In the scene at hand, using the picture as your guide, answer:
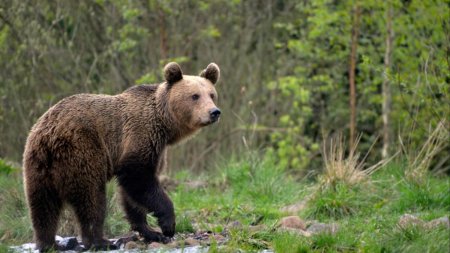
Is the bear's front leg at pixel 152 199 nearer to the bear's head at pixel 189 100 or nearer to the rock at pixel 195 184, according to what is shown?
the bear's head at pixel 189 100

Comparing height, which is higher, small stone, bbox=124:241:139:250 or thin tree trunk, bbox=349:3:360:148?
thin tree trunk, bbox=349:3:360:148

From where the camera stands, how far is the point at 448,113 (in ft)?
37.1

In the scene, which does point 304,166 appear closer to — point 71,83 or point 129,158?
point 71,83

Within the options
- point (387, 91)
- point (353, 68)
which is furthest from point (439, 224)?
point (387, 91)

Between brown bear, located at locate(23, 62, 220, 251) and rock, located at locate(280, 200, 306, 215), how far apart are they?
1852 mm

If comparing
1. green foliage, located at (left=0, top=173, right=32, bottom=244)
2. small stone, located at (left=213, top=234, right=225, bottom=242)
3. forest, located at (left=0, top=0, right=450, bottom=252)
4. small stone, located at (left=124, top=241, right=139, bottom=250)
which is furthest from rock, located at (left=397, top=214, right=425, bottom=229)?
green foliage, located at (left=0, top=173, right=32, bottom=244)

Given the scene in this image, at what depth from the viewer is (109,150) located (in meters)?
8.05

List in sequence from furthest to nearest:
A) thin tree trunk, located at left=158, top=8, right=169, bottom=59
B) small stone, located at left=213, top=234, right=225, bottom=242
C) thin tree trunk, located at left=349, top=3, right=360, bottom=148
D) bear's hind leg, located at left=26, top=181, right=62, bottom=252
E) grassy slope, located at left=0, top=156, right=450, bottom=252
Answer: thin tree trunk, located at left=158, top=8, right=169, bottom=59
thin tree trunk, located at left=349, top=3, right=360, bottom=148
small stone, located at left=213, top=234, right=225, bottom=242
bear's hind leg, located at left=26, top=181, right=62, bottom=252
grassy slope, located at left=0, top=156, right=450, bottom=252

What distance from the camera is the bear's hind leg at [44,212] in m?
7.52

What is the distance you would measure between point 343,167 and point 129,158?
3.23 metres

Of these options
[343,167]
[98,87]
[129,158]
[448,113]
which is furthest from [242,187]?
[98,87]

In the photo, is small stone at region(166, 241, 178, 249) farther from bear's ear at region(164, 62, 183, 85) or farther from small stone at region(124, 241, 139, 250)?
bear's ear at region(164, 62, 183, 85)

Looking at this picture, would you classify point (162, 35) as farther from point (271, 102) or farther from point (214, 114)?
point (214, 114)

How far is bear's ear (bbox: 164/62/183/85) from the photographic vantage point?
857 cm
